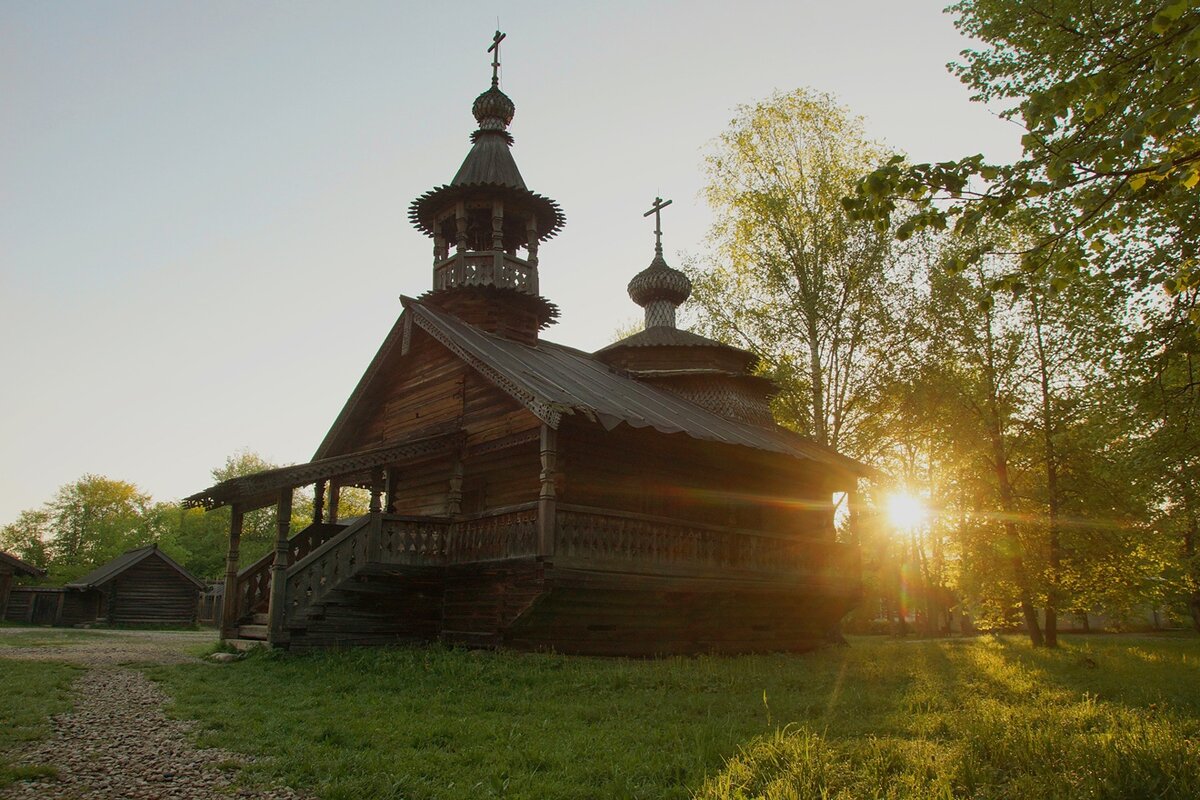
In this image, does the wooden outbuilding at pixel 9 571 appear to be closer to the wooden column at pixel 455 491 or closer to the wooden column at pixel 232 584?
the wooden column at pixel 232 584

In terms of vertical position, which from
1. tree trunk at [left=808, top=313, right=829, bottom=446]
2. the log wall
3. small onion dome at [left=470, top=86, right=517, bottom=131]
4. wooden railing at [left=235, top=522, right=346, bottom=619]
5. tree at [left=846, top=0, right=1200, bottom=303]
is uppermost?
small onion dome at [left=470, top=86, right=517, bottom=131]

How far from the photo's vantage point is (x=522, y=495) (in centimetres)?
1670

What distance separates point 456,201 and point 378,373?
15.8ft

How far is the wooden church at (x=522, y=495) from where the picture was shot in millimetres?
14281

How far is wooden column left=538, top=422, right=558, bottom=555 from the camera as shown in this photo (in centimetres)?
1334

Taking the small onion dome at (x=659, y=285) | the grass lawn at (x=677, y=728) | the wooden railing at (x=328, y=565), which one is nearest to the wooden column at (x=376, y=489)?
the wooden railing at (x=328, y=565)

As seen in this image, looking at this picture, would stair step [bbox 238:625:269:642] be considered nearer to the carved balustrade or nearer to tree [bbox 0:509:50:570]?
the carved balustrade

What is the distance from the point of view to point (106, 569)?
39.8m

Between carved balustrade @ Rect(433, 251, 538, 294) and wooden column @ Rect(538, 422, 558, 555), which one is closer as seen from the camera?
wooden column @ Rect(538, 422, 558, 555)

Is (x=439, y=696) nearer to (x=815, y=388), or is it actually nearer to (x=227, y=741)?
(x=227, y=741)

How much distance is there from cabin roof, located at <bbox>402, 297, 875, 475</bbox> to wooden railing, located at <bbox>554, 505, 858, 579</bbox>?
1752 millimetres

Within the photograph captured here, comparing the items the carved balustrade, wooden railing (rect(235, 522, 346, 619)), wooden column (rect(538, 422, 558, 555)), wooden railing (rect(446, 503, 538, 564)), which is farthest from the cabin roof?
wooden railing (rect(235, 522, 346, 619))

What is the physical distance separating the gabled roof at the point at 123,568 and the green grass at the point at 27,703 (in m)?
28.0

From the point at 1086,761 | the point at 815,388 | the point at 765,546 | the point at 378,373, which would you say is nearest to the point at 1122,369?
the point at 765,546
